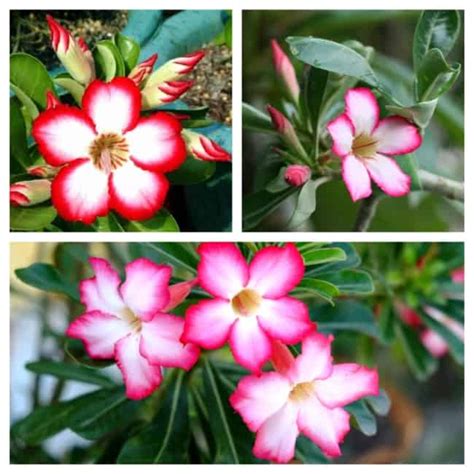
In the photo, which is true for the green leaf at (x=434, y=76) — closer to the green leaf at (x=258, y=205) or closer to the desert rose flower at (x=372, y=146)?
the desert rose flower at (x=372, y=146)

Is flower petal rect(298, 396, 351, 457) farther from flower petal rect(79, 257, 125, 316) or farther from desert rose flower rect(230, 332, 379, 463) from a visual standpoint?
flower petal rect(79, 257, 125, 316)

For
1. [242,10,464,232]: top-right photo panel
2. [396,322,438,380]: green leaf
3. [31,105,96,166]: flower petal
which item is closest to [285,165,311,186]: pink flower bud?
[242,10,464,232]: top-right photo panel

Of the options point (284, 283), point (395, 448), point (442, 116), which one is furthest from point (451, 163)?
point (395, 448)

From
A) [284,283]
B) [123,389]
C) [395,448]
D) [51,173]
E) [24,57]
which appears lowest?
[395,448]

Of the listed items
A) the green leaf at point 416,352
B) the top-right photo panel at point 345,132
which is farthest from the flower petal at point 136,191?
the green leaf at point 416,352

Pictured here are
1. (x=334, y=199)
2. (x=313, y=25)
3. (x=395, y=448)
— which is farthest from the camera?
(x=395, y=448)

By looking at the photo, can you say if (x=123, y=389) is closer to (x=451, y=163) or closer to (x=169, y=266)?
(x=169, y=266)
